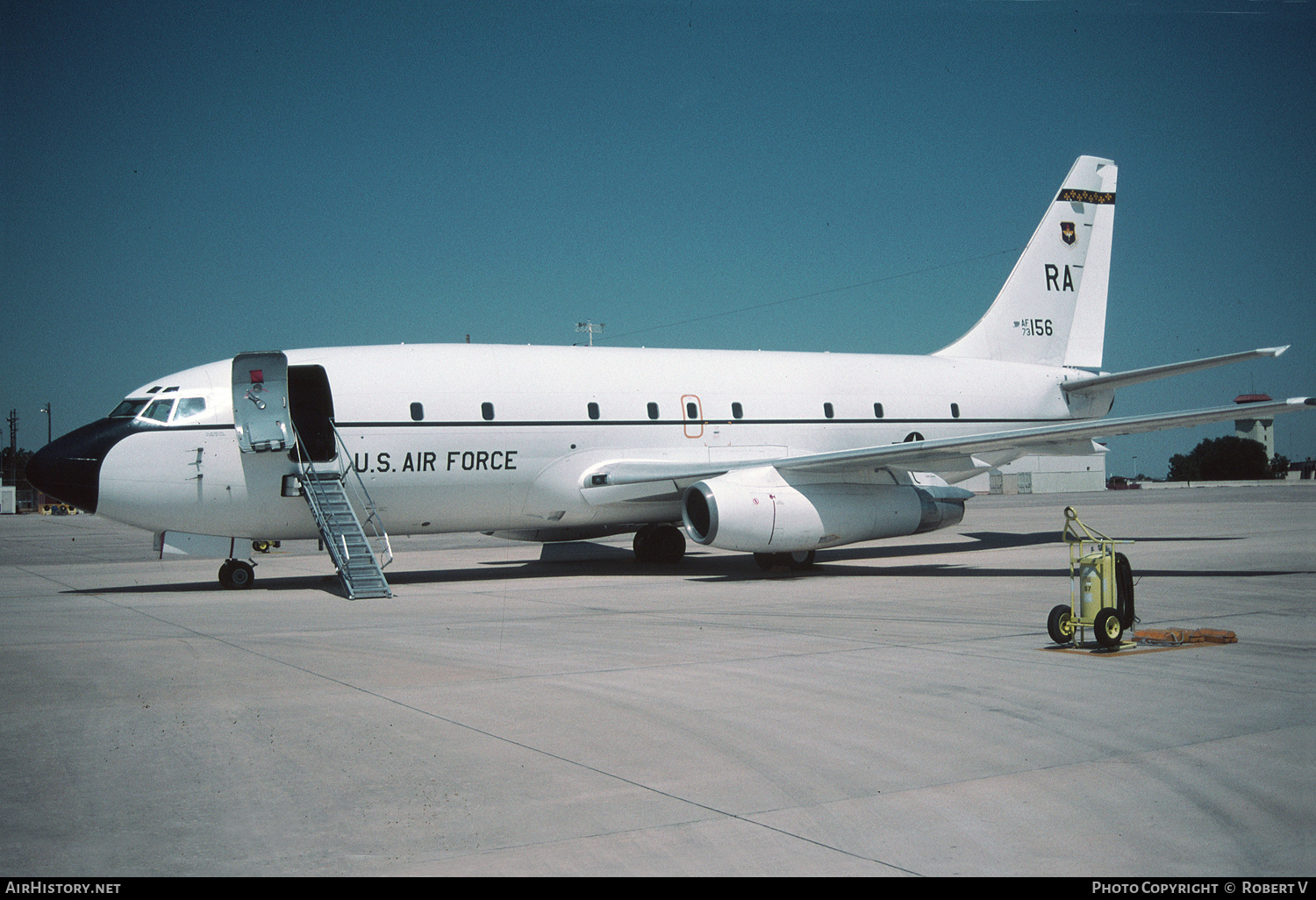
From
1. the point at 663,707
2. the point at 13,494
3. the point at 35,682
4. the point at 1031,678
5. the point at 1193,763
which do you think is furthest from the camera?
the point at 13,494

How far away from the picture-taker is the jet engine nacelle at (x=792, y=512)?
17281mm

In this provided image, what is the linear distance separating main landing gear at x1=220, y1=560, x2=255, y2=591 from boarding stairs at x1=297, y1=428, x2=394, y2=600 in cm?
172

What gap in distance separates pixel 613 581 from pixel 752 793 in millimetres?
12602

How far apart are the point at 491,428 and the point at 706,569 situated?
4.82 metres

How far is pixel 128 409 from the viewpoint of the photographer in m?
16.6

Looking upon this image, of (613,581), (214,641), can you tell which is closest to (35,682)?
(214,641)

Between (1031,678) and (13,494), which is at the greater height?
(1031,678)

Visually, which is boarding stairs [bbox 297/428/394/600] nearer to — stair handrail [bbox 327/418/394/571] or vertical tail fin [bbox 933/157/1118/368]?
stair handrail [bbox 327/418/394/571]

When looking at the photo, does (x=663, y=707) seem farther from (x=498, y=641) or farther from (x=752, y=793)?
(x=498, y=641)

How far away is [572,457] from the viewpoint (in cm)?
1872

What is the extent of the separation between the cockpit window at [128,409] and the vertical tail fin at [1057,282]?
53.2ft

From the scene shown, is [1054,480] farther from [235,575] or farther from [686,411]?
[235,575]

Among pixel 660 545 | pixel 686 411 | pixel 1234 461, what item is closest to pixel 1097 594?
pixel 686 411

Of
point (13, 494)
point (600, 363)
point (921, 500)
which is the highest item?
point (600, 363)
